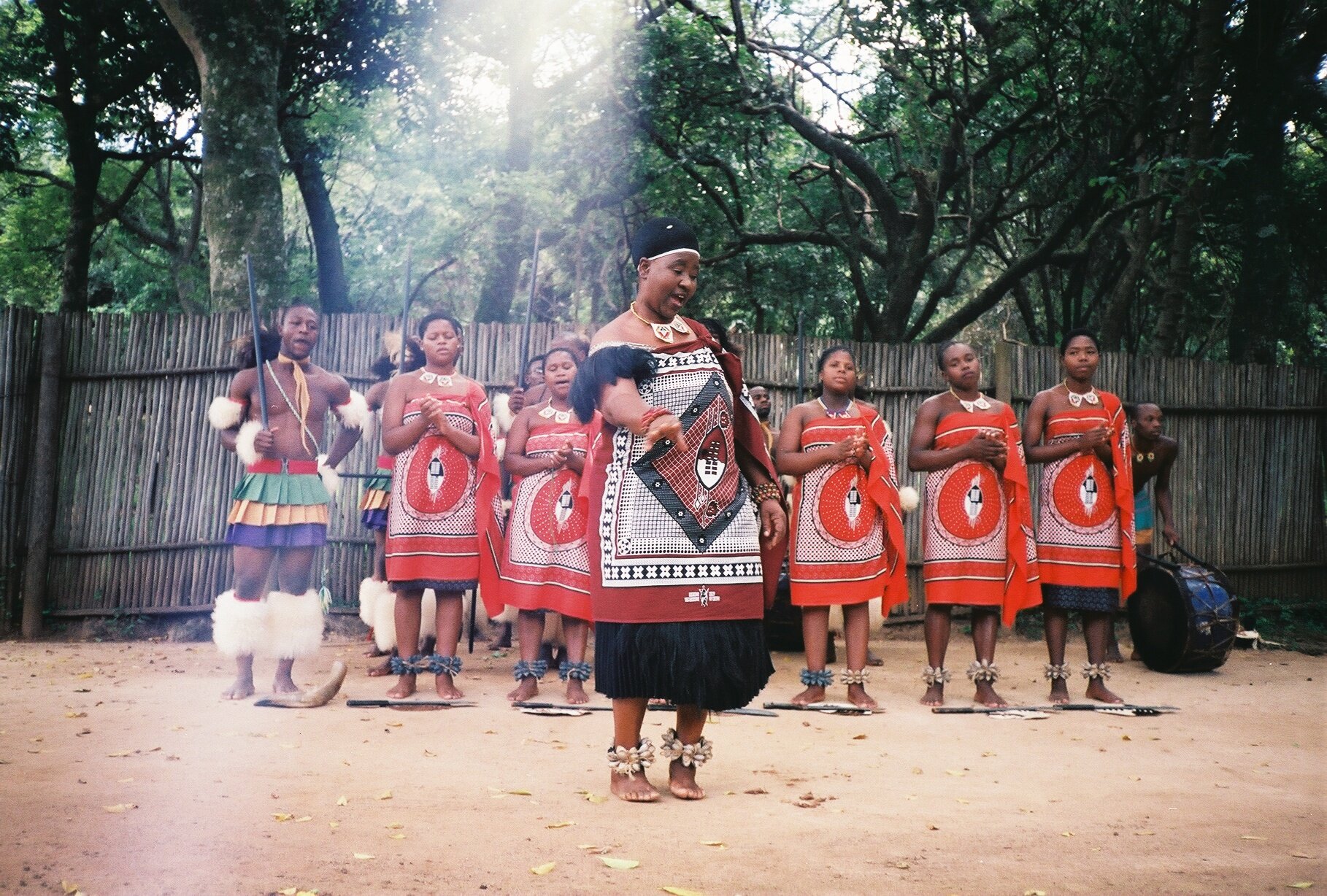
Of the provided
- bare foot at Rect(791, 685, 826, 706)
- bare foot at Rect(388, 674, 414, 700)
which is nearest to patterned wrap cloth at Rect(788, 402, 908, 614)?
bare foot at Rect(791, 685, 826, 706)

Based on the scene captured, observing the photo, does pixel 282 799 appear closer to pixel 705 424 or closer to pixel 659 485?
pixel 659 485

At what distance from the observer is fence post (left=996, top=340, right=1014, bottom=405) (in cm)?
1002

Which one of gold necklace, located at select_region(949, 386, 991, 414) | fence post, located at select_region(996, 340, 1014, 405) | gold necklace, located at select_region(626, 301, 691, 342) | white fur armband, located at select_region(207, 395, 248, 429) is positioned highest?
fence post, located at select_region(996, 340, 1014, 405)

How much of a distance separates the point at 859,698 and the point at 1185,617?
2945 millimetres

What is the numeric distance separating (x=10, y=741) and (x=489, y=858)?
2677 millimetres

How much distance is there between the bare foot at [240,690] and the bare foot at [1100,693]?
463 centimetres

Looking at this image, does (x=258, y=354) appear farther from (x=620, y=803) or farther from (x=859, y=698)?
(x=859, y=698)

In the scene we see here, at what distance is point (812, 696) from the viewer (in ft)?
20.7

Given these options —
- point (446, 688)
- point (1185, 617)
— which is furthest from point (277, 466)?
point (1185, 617)

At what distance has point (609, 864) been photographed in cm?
323

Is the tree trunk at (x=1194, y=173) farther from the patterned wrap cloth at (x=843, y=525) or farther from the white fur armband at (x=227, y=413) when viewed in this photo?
the white fur armband at (x=227, y=413)

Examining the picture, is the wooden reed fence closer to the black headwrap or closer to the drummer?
the drummer

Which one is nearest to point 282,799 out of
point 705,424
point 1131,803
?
point 705,424

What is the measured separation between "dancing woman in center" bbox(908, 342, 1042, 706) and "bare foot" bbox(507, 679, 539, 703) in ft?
7.11
